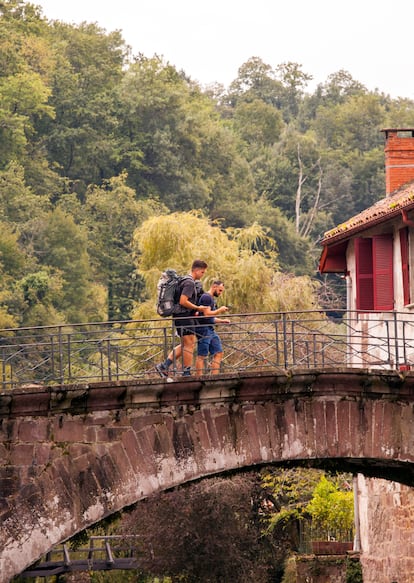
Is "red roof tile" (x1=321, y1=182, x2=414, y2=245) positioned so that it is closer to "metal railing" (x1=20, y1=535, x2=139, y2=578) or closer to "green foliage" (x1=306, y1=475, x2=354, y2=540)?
"green foliage" (x1=306, y1=475, x2=354, y2=540)

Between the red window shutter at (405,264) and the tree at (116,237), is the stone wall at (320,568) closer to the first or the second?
the red window shutter at (405,264)

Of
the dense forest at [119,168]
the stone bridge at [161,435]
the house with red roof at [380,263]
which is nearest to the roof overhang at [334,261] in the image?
the house with red roof at [380,263]

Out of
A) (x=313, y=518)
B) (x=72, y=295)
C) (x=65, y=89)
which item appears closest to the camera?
(x=313, y=518)

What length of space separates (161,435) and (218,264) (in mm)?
22358

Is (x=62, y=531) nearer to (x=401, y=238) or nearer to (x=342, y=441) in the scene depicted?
(x=342, y=441)

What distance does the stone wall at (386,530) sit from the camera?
31798mm

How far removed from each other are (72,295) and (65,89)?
1675 cm

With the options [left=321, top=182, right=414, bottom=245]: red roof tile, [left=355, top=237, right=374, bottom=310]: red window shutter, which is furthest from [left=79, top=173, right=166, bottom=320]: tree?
[left=355, top=237, right=374, bottom=310]: red window shutter

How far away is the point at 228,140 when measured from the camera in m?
87.0

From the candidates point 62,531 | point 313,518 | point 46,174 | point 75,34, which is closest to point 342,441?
point 62,531

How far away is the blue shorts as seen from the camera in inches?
968

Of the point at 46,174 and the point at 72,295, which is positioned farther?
the point at 46,174

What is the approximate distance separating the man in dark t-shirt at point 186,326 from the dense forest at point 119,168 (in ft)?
127

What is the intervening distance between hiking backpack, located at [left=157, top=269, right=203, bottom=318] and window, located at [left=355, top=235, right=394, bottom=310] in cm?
805
